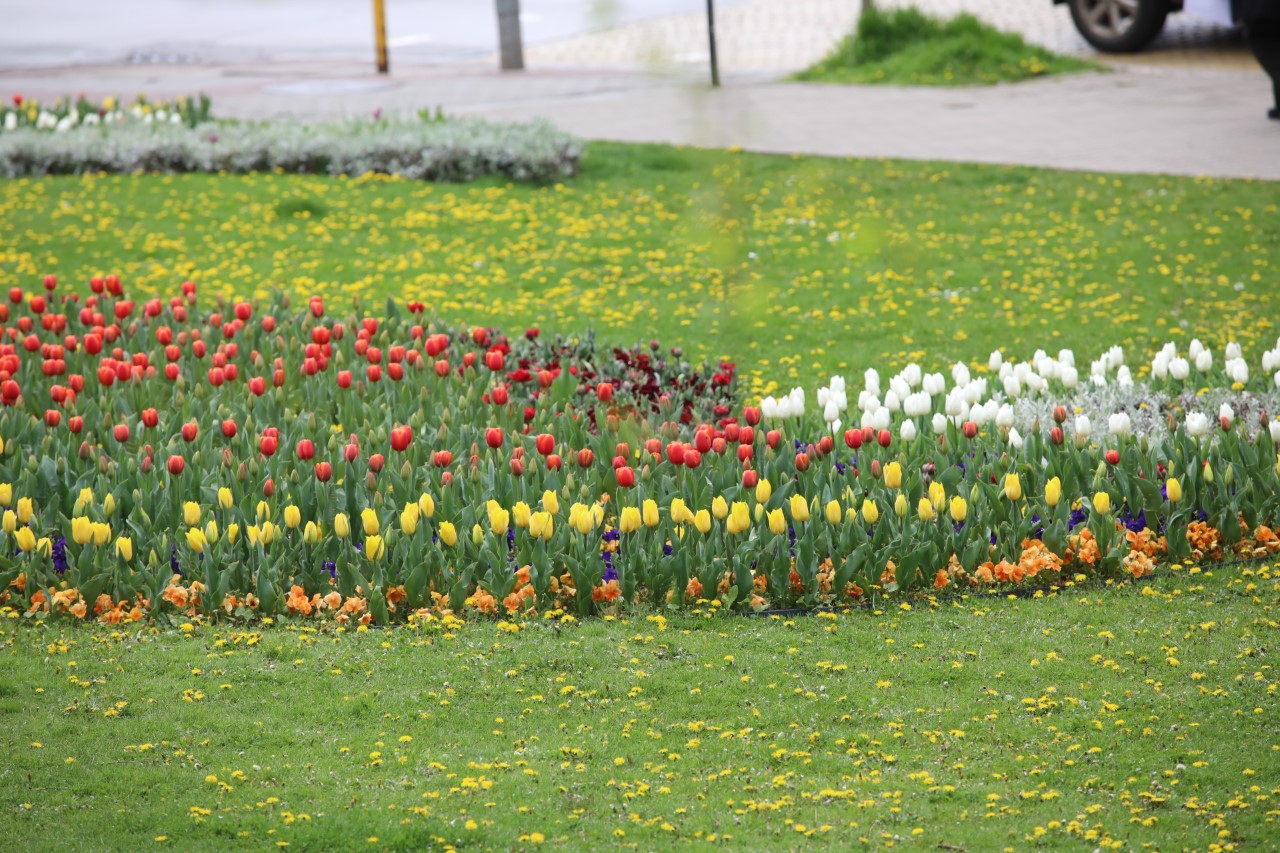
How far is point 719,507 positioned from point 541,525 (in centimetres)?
63

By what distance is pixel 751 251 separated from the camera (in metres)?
10.4

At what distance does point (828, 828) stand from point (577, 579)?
167 centimetres

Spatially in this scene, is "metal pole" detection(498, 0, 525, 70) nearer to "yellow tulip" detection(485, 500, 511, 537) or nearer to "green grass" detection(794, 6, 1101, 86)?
"green grass" detection(794, 6, 1101, 86)

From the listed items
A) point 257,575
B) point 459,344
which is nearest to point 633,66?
point 257,575

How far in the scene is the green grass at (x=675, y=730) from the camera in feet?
12.2

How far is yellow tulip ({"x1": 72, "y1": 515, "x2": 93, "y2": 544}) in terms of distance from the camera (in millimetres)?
5195

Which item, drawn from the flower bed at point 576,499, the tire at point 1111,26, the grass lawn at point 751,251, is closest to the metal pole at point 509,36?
the grass lawn at point 751,251

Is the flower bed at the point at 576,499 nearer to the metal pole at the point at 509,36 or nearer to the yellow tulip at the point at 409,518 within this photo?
the yellow tulip at the point at 409,518

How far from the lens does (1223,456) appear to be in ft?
19.1

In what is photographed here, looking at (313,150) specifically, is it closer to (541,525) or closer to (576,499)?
(576,499)

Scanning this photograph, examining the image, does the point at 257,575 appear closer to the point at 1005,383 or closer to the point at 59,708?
the point at 59,708

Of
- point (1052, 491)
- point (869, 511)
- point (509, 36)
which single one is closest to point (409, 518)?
point (869, 511)

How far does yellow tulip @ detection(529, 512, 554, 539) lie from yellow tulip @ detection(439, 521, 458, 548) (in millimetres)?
270

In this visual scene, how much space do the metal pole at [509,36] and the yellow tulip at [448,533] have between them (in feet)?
48.0
